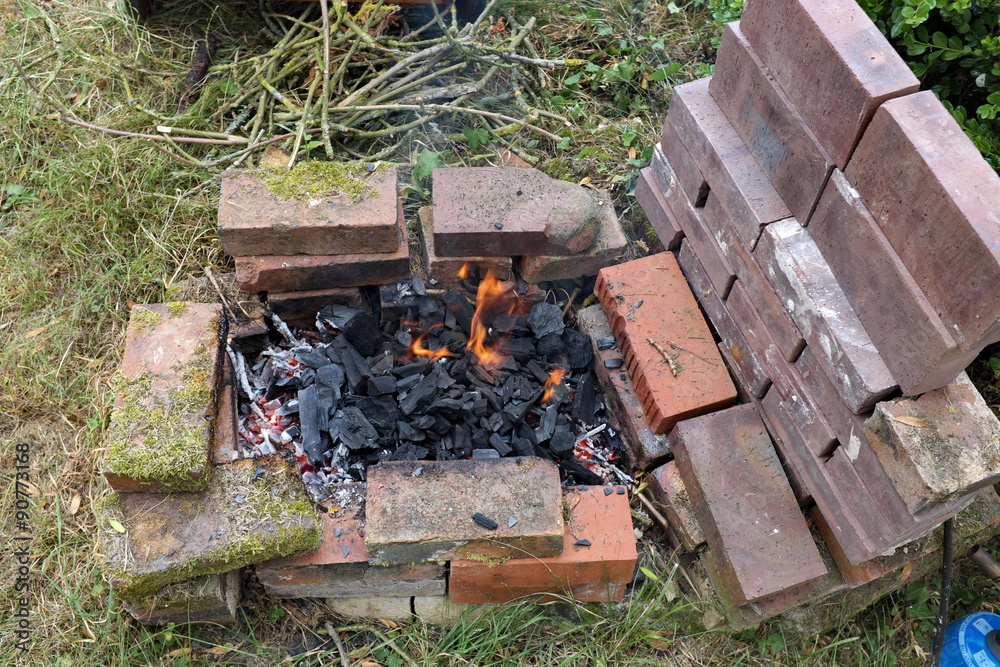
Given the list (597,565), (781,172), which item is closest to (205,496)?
(597,565)

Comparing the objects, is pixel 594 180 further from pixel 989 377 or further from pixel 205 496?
pixel 205 496

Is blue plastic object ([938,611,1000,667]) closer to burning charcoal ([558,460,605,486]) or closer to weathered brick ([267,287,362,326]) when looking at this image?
burning charcoal ([558,460,605,486])

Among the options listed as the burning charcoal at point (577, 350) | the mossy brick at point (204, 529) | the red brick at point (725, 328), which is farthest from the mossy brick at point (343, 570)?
the red brick at point (725, 328)

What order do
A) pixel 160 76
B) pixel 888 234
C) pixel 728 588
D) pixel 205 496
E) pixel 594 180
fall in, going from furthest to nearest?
pixel 160 76 → pixel 594 180 → pixel 728 588 → pixel 205 496 → pixel 888 234

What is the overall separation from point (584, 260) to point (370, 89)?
1.77m

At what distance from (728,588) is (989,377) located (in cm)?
170

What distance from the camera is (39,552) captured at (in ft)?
10.8

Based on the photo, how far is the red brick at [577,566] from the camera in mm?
2994

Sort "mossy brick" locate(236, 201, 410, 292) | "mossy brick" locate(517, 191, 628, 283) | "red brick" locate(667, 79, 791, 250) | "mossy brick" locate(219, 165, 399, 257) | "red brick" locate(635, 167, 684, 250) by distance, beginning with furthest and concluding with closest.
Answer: "red brick" locate(635, 167, 684, 250)
"mossy brick" locate(517, 191, 628, 283)
"mossy brick" locate(236, 201, 410, 292)
"mossy brick" locate(219, 165, 399, 257)
"red brick" locate(667, 79, 791, 250)

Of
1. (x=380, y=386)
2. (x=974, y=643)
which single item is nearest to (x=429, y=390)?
(x=380, y=386)

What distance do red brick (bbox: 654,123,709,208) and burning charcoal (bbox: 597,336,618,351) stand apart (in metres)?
0.78

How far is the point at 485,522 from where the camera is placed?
290 centimetres

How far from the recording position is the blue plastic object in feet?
10.3
